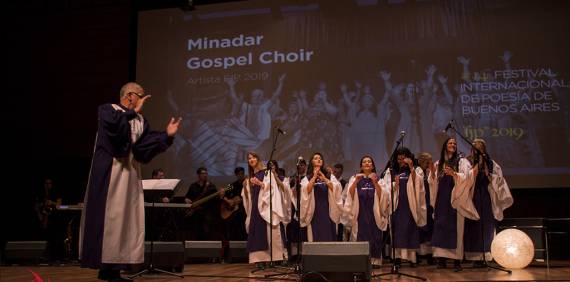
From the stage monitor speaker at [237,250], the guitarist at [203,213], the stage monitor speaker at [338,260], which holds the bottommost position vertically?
the stage monitor speaker at [237,250]

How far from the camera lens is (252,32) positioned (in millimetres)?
10391

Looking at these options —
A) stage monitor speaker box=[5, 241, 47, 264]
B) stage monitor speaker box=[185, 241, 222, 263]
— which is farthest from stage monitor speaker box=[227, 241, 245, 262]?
stage monitor speaker box=[5, 241, 47, 264]

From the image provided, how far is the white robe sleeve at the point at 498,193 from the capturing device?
6.93m

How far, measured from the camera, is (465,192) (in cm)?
683

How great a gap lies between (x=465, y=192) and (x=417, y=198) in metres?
0.76

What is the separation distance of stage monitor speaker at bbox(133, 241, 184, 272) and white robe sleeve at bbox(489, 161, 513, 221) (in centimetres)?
393

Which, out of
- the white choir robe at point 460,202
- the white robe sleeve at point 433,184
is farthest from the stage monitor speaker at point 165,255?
the white robe sleeve at point 433,184

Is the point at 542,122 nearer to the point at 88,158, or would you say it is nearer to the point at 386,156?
the point at 386,156

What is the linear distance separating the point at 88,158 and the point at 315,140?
4870 millimetres

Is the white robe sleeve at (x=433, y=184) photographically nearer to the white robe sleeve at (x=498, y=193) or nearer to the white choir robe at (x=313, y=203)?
the white robe sleeve at (x=498, y=193)

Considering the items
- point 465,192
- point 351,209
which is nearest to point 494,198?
point 465,192

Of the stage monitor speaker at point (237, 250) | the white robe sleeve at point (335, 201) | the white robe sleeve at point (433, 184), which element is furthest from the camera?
the stage monitor speaker at point (237, 250)

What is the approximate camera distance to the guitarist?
9.45 metres

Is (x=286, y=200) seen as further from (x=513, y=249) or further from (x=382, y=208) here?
(x=513, y=249)
